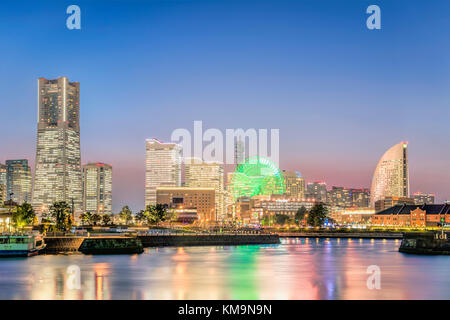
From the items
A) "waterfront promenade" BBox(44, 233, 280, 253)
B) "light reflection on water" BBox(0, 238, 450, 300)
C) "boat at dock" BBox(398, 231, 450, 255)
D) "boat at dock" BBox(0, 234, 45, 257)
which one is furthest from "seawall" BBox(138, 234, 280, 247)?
"boat at dock" BBox(398, 231, 450, 255)

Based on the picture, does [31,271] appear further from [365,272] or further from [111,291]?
[365,272]

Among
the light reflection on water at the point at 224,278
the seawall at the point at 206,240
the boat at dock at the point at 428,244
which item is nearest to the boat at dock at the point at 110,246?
the light reflection on water at the point at 224,278

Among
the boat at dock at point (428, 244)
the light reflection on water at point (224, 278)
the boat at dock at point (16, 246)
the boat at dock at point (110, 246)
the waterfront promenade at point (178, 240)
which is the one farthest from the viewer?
the waterfront promenade at point (178, 240)

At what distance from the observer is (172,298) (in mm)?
61625

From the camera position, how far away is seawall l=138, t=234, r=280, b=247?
149125 mm

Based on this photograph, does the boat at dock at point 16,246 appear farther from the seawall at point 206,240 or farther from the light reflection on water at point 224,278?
the seawall at point 206,240

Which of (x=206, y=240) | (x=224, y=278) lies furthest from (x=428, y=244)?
(x=206, y=240)

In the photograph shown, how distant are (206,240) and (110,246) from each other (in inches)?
1570

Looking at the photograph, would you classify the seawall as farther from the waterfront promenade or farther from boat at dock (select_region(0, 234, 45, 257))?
boat at dock (select_region(0, 234, 45, 257))

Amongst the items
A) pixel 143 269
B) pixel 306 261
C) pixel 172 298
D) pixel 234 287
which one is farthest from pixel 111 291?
pixel 306 261

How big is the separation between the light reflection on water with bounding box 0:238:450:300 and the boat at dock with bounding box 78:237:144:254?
11072 millimetres

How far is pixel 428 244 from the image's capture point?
383 ft

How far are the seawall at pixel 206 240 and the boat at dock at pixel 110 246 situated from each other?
713 inches

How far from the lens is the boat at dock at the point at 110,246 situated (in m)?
123
